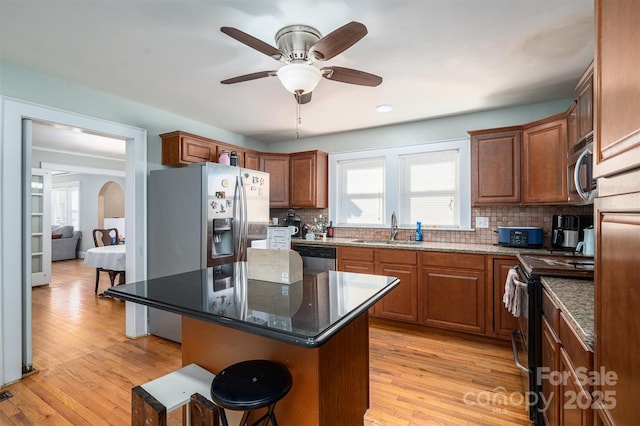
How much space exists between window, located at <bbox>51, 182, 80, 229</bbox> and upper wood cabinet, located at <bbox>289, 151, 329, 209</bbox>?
7.65 m

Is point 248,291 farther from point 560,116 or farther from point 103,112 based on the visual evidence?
point 560,116

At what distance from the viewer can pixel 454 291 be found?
314cm

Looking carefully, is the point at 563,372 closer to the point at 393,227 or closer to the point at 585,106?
the point at 585,106

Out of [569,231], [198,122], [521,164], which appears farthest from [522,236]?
[198,122]

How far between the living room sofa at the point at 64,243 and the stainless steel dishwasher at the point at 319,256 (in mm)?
7418

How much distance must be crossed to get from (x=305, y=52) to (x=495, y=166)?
2.39 m

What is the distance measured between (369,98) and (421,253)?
68.1 inches

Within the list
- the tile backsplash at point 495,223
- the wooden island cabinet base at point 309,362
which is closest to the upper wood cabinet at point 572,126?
the tile backsplash at point 495,223

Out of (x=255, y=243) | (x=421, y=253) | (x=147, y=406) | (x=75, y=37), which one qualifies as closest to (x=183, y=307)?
(x=147, y=406)

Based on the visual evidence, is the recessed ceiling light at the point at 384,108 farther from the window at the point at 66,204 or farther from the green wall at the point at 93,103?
the window at the point at 66,204

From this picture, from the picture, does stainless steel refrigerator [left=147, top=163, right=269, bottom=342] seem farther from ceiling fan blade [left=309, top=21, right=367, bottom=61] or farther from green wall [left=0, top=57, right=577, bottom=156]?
ceiling fan blade [left=309, top=21, right=367, bottom=61]

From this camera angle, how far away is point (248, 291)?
1399 mm

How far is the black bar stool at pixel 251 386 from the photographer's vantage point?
1119mm

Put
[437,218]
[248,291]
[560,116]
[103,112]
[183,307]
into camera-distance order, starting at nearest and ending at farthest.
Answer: [183,307] → [248,291] → [560,116] → [103,112] → [437,218]
